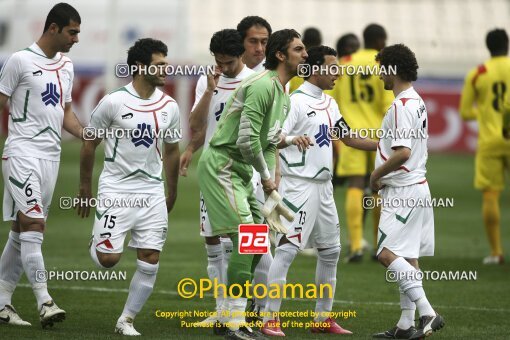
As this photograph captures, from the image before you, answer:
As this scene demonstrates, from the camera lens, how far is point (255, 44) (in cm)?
1043

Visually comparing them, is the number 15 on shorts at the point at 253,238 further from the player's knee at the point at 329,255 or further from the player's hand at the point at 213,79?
the player's hand at the point at 213,79

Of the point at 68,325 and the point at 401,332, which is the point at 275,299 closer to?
the point at 401,332

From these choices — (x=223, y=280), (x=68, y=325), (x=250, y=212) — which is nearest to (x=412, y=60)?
(x=250, y=212)

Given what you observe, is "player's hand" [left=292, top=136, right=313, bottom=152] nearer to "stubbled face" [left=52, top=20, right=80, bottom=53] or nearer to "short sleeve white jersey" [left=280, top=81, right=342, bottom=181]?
"short sleeve white jersey" [left=280, top=81, right=342, bottom=181]

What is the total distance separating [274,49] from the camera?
28.9 feet

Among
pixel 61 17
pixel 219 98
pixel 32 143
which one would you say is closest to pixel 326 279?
pixel 219 98

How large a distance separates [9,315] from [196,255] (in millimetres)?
5530

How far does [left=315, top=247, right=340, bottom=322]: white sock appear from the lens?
31.2 feet

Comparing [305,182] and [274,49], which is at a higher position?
[274,49]

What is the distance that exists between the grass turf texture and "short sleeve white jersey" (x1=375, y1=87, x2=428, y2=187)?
4.37 feet

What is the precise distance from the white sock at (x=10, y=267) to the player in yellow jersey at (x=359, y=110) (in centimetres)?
570

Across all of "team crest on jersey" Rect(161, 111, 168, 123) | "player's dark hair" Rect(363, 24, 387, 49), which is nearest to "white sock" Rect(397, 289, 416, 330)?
"team crest on jersey" Rect(161, 111, 168, 123)

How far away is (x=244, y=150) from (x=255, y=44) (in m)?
2.18

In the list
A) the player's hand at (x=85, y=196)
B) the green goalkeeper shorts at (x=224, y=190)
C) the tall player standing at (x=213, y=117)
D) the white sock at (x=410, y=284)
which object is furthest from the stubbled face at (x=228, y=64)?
the white sock at (x=410, y=284)
